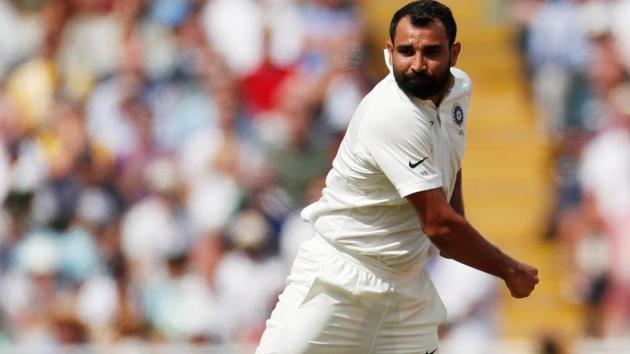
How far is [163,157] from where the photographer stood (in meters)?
10.8

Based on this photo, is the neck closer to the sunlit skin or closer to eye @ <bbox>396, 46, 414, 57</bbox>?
the sunlit skin

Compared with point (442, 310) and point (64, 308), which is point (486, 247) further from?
point (64, 308)

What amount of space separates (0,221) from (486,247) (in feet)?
20.3

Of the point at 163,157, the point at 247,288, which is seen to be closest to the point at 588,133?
the point at 247,288

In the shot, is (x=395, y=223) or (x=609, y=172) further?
(x=609, y=172)

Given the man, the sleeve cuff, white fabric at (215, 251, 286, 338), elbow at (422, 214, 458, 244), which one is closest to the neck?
the man

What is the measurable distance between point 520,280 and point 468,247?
0.76ft

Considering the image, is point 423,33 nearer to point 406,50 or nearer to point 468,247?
point 406,50

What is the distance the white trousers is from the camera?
17.5 ft

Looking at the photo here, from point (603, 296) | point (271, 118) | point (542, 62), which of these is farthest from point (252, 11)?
point (603, 296)

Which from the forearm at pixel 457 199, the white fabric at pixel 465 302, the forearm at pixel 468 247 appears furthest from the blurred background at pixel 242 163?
the forearm at pixel 468 247

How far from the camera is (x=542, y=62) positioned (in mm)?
11438

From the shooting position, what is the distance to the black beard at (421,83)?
16.6 feet

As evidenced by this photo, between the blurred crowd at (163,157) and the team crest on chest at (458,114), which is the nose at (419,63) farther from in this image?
the blurred crowd at (163,157)
